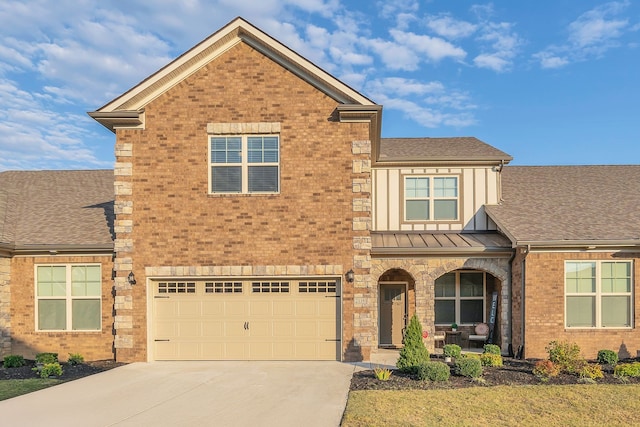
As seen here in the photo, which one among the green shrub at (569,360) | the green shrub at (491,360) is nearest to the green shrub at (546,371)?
the green shrub at (569,360)

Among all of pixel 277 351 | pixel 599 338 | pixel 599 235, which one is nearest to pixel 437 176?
pixel 599 235

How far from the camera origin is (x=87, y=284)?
14.5 meters

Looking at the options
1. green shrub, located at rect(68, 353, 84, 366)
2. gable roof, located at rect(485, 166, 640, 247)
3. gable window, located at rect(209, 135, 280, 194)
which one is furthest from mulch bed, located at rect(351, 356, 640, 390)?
green shrub, located at rect(68, 353, 84, 366)

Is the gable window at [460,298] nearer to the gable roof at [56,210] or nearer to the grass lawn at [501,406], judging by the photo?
the grass lawn at [501,406]

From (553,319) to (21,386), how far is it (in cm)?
1308

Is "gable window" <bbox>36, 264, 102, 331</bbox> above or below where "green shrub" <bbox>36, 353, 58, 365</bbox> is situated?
above

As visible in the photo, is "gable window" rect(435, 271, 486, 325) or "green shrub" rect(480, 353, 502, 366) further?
"gable window" rect(435, 271, 486, 325)

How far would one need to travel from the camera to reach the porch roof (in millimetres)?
15241

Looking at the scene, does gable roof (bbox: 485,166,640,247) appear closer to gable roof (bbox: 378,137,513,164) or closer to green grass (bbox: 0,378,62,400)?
gable roof (bbox: 378,137,513,164)

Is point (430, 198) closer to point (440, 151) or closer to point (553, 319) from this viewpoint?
point (440, 151)

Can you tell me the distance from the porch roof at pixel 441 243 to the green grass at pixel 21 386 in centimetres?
885

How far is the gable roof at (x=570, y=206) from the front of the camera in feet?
46.9

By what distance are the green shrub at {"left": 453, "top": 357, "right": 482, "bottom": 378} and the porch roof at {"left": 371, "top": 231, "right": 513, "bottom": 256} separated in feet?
14.4

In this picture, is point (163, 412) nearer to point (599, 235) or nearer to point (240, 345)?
point (240, 345)
